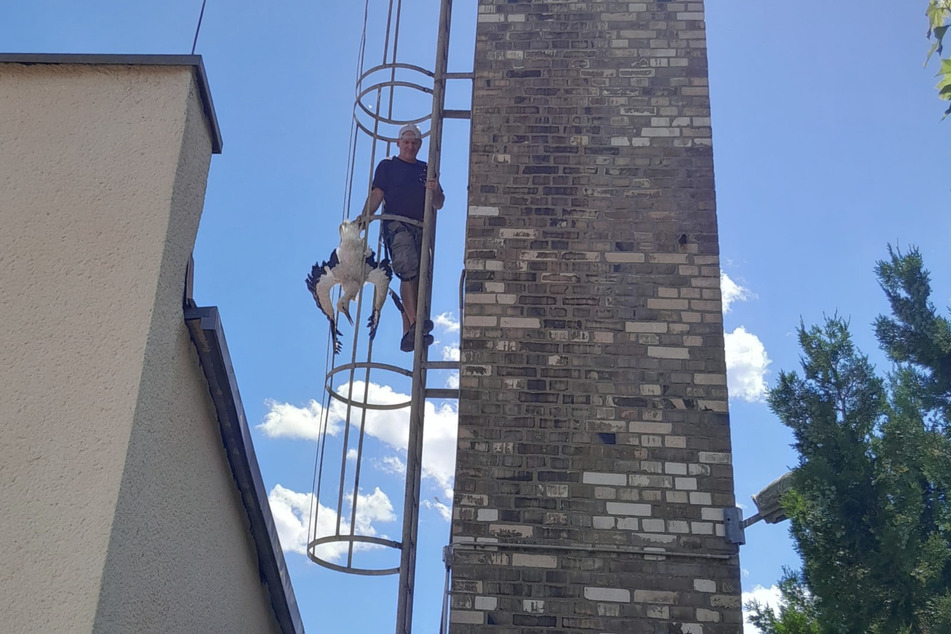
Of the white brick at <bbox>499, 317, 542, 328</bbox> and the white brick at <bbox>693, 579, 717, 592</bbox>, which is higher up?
the white brick at <bbox>499, 317, 542, 328</bbox>

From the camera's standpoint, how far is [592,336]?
609cm

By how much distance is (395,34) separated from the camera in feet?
23.6

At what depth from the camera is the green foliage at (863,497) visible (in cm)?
615

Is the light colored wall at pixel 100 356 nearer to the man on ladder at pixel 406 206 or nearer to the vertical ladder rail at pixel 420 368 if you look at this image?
the vertical ladder rail at pixel 420 368

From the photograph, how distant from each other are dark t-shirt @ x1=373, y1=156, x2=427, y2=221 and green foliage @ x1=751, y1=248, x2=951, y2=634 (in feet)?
9.66

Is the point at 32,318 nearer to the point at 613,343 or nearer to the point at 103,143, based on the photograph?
the point at 103,143

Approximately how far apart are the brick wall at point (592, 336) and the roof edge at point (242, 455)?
3.30 ft

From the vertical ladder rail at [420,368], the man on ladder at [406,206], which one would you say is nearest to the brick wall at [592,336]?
the vertical ladder rail at [420,368]

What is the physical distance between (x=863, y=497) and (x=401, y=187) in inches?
148

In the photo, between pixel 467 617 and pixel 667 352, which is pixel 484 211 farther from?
pixel 467 617

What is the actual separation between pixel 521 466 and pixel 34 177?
3140mm

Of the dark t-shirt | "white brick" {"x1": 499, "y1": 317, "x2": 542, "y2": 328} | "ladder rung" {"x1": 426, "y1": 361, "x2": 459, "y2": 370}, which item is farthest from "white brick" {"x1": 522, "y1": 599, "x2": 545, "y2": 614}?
the dark t-shirt

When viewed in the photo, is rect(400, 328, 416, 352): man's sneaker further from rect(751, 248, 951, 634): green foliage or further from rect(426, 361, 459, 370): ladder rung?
rect(751, 248, 951, 634): green foliage

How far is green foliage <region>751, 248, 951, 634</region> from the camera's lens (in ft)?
20.2
